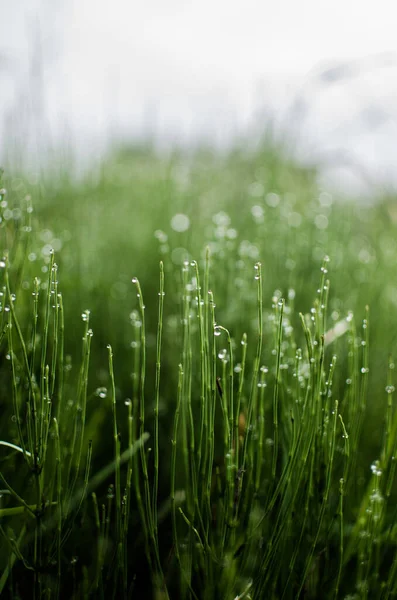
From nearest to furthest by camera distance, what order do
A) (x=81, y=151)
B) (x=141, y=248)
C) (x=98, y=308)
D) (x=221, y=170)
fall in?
(x=98, y=308) → (x=141, y=248) → (x=81, y=151) → (x=221, y=170)

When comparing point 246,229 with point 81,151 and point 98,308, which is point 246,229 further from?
point 81,151

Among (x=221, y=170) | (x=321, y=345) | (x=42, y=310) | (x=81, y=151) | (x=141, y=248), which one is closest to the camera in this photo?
(x=321, y=345)

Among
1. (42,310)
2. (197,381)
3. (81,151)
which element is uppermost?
(81,151)

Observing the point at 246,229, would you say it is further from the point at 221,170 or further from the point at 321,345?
the point at 321,345

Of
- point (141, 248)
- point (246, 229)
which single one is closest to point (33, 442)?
point (141, 248)

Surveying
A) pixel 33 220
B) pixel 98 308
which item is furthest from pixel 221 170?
pixel 33 220

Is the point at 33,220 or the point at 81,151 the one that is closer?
the point at 33,220

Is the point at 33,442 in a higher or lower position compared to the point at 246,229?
lower
